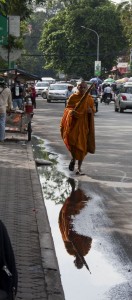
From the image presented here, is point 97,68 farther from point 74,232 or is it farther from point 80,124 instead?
point 74,232

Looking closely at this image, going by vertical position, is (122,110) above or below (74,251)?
below

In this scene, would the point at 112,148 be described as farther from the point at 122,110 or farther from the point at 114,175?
the point at 122,110

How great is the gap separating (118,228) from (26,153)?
8149 millimetres

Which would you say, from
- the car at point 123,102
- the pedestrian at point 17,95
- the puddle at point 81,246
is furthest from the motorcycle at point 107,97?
the puddle at point 81,246

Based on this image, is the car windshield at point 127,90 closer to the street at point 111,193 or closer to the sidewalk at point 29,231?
the street at point 111,193

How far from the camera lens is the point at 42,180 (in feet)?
43.9

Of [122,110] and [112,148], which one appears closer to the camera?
[112,148]

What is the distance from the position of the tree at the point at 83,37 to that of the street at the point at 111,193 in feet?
185

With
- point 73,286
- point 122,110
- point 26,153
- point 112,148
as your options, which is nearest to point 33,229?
point 73,286

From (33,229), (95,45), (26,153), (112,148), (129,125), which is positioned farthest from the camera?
(95,45)

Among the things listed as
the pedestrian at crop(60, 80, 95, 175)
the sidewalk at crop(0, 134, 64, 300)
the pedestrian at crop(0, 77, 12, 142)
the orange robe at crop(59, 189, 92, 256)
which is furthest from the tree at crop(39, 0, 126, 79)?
the orange robe at crop(59, 189, 92, 256)

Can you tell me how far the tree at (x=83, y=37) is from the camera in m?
79.8

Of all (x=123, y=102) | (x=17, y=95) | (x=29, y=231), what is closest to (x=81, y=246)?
(x=29, y=231)

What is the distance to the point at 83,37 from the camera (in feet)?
262
